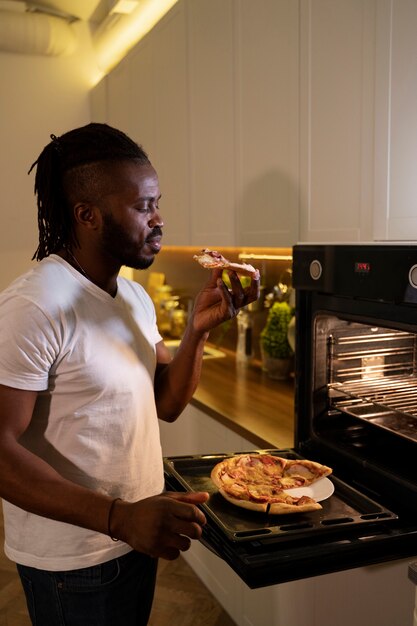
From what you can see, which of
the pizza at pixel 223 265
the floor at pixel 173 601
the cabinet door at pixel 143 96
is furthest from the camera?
the cabinet door at pixel 143 96

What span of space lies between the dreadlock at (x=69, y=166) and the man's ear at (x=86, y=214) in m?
0.03

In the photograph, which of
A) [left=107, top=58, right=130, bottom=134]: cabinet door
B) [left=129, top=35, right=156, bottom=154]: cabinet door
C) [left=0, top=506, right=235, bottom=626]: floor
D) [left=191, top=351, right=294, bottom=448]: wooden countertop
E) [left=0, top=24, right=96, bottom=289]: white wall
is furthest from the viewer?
[left=0, top=24, right=96, bottom=289]: white wall

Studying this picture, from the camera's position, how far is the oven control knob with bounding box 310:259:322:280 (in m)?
1.38

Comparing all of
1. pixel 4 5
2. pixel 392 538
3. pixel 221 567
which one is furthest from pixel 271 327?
pixel 4 5

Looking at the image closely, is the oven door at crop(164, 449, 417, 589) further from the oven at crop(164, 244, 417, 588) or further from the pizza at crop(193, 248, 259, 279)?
the pizza at crop(193, 248, 259, 279)

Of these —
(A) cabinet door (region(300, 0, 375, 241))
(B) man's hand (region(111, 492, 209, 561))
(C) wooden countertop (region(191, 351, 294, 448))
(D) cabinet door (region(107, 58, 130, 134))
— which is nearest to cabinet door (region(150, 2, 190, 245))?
(D) cabinet door (region(107, 58, 130, 134))

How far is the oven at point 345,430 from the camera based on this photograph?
1.00 metres

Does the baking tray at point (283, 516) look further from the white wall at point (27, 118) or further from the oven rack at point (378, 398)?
the white wall at point (27, 118)

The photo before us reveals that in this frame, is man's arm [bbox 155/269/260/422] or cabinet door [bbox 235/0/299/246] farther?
cabinet door [bbox 235/0/299/246]

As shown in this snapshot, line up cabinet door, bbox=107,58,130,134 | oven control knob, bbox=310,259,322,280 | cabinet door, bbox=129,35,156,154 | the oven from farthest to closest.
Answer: cabinet door, bbox=107,58,130,134 → cabinet door, bbox=129,35,156,154 → oven control knob, bbox=310,259,322,280 → the oven

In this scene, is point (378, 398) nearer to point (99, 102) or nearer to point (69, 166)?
point (69, 166)

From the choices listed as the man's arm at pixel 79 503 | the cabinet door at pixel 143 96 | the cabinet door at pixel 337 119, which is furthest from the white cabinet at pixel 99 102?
the man's arm at pixel 79 503

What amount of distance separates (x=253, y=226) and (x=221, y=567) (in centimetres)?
120

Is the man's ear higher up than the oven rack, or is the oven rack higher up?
the man's ear
